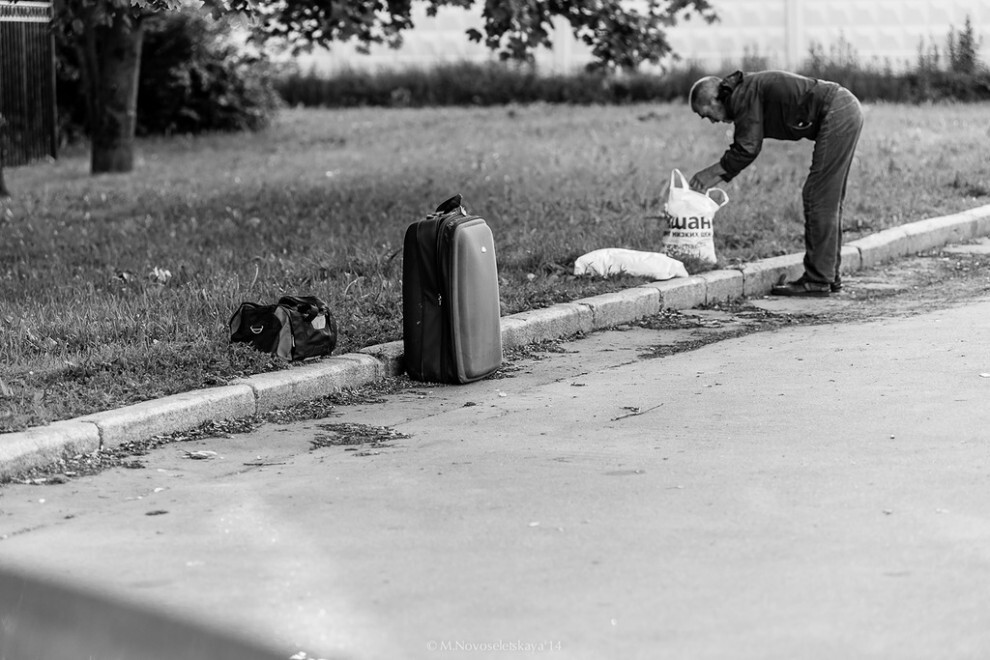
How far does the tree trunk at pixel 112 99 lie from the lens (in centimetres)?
1597

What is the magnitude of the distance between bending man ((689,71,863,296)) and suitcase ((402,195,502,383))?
2546 mm

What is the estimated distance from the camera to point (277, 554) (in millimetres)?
4426

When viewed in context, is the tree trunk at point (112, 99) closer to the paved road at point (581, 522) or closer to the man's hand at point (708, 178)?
the man's hand at point (708, 178)

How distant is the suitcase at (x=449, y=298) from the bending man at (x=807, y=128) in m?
2.55

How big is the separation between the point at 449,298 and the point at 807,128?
3.26 meters

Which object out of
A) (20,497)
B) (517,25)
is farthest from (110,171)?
(20,497)

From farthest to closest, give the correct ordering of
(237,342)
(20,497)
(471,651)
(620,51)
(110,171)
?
1. (110,171)
2. (620,51)
3. (237,342)
4. (20,497)
5. (471,651)

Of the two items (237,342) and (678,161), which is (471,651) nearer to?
(237,342)

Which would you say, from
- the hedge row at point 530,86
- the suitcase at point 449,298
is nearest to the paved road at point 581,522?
the suitcase at point 449,298

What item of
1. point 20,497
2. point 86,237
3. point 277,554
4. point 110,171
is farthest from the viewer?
point 110,171

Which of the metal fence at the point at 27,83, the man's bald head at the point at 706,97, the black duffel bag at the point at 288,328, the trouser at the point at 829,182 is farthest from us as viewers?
the metal fence at the point at 27,83

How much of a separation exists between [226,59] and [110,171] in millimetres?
5228

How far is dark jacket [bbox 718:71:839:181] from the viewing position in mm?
8938

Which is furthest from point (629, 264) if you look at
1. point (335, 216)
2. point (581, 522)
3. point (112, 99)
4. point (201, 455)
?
point (112, 99)
